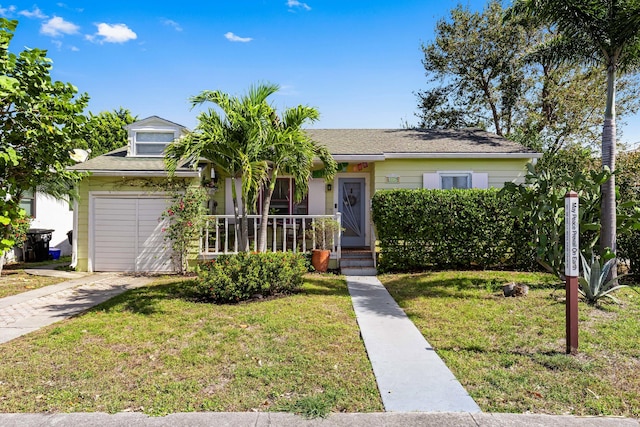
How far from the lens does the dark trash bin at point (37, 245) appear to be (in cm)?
1355

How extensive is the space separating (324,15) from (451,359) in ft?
35.1

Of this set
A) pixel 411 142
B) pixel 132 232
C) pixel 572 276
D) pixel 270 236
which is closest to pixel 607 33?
pixel 411 142

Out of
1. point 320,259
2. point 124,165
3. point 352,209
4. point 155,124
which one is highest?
point 155,124

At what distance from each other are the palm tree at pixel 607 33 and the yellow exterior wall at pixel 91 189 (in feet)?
30.6

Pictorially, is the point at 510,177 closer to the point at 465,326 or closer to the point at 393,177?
the point at 393,177

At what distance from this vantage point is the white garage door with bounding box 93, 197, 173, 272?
34.8 feet

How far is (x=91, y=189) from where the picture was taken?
417 inches

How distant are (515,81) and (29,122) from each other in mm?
19435

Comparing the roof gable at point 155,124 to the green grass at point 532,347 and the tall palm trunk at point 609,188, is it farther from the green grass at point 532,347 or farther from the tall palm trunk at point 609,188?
the tall palm trunk at point 609,188

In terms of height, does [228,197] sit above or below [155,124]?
below

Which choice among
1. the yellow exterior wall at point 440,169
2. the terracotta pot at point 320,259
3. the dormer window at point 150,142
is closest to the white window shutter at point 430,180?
the yellow exterior wall at point 440,169

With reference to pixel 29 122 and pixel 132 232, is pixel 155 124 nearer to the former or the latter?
Answer: pixel 132 232

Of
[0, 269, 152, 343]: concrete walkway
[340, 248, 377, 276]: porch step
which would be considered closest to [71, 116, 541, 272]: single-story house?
[0, 269, 152, 343]: concrete walkway

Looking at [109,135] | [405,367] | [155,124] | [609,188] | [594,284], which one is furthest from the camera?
[109,135]
